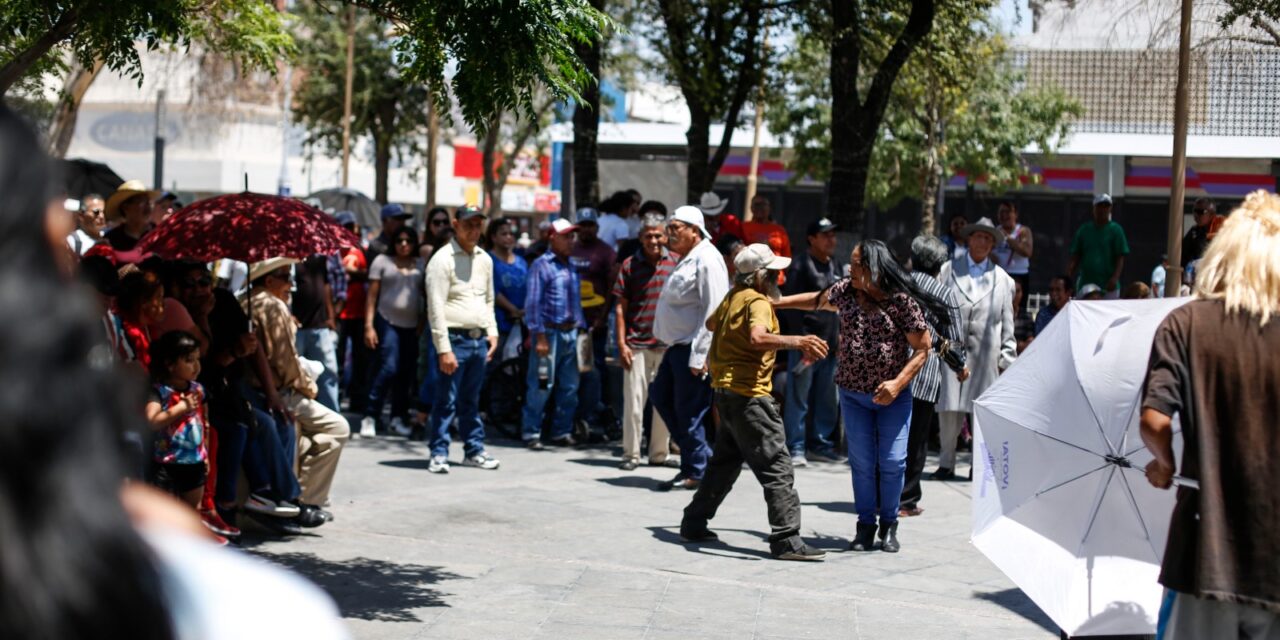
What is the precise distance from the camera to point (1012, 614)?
718 centimetres

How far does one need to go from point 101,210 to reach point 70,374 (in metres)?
12.4

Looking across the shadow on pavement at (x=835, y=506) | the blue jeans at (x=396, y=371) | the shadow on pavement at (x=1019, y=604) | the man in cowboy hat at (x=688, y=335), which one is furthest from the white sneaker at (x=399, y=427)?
the shadow on pavement at (x=1019, y=604)

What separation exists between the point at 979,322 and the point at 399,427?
519 centimetres

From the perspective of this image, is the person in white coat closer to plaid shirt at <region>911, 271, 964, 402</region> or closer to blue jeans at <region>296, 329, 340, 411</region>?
plaid shirt at <region>911, 271, 964, 402</region>

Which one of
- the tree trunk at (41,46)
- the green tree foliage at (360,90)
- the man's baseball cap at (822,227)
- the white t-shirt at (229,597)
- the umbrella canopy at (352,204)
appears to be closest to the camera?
the white t-shirt at (229,597)

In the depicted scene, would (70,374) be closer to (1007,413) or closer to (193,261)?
(1007,413)

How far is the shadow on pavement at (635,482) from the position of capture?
10.8 metres

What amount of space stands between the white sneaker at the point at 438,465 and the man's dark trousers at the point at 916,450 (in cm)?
341

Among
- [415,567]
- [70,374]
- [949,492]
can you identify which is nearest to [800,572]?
[415,567]

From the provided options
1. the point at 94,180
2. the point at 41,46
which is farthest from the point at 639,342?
the point at 94,180

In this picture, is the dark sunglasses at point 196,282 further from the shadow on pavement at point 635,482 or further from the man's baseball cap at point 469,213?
the shadow on pavement at point 635,482

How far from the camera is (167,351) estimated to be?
7402 mm

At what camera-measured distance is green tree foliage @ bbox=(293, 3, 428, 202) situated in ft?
116

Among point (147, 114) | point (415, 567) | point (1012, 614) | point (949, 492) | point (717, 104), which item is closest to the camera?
point (1012, 614)
